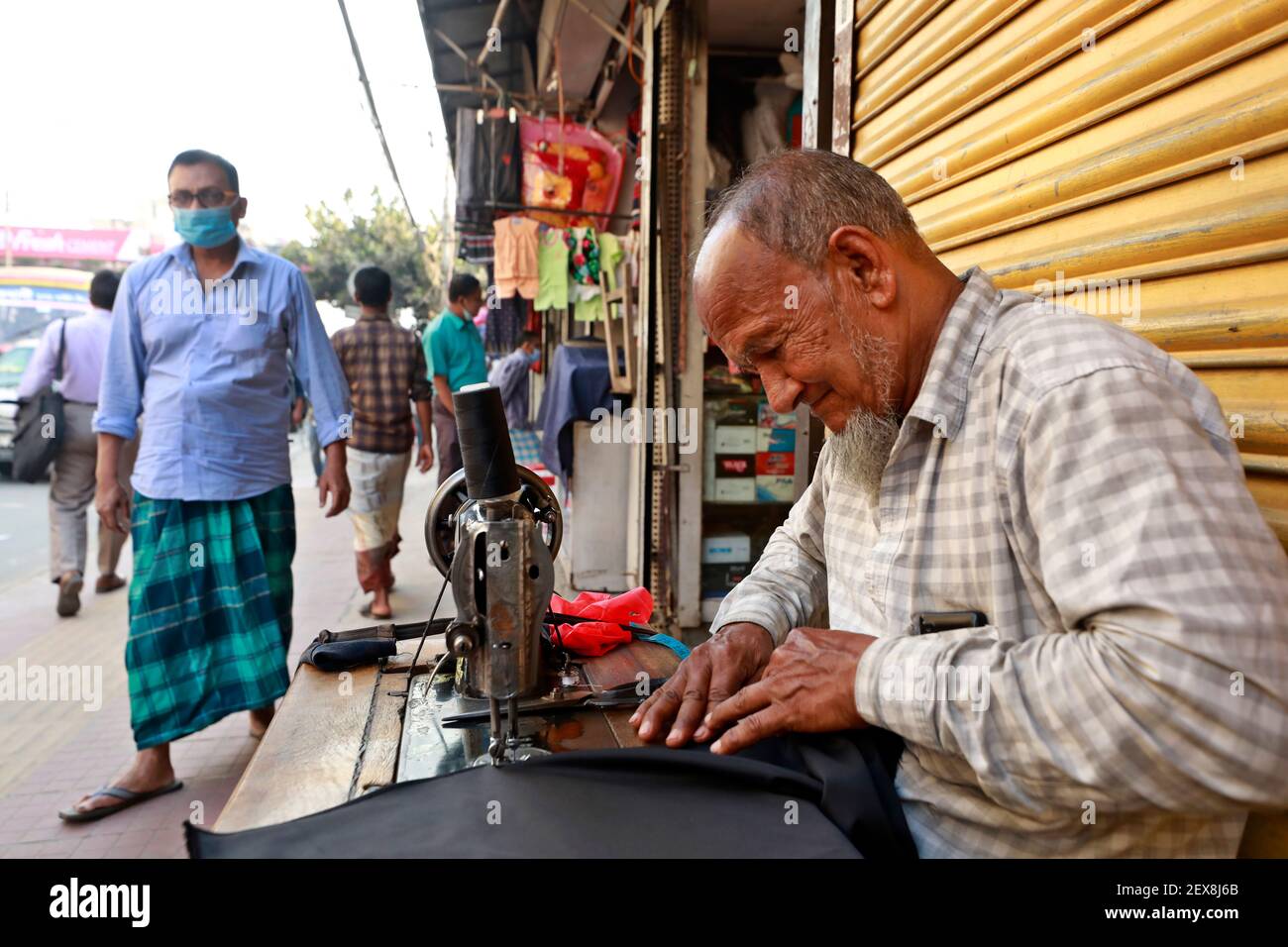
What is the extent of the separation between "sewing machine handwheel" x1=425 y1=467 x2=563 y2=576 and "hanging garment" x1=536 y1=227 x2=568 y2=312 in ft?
16.1

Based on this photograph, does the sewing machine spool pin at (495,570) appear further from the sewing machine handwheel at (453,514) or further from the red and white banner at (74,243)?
the red and white banner at (74,243)

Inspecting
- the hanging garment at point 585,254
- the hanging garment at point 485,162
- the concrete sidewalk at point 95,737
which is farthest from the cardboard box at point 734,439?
the hanging garment at point 485,162

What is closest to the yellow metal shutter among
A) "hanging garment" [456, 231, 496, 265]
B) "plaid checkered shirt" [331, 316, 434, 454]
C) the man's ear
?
the man's ear

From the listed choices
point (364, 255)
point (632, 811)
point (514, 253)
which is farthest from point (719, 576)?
point (364, 255)

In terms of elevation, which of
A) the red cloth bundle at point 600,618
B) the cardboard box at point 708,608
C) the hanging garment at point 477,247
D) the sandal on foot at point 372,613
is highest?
the hanging garment at point 477,247

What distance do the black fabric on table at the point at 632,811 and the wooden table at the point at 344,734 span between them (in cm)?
13

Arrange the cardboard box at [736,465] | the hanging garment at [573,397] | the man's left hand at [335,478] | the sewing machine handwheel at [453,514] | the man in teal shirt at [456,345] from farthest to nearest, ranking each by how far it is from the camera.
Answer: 1. the man in teal shirt at [456,345]
2. the hanging garment at [573,397]
3. the cardboard box at [736,465]
4. the man's left hand at [335,478]
5. the sewing machine handwheel at [453,514]

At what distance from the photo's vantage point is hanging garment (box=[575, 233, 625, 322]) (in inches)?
258

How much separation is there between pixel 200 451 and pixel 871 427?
8.91 ft

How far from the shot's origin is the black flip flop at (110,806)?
3232 millimetres

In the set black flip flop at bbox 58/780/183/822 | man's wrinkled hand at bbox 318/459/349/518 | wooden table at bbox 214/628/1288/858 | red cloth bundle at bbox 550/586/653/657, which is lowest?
black flip flop at bbox 58/780/183/822

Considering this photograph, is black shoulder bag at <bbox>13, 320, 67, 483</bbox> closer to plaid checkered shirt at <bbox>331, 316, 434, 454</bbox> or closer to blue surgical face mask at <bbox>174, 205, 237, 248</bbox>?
plaid checkered shirt at <bbox>331, 316, 434, 454</bbox>
